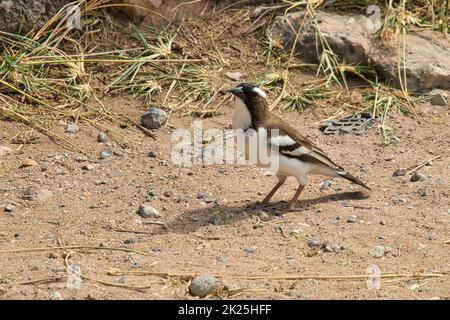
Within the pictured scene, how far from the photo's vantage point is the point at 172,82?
387 inches

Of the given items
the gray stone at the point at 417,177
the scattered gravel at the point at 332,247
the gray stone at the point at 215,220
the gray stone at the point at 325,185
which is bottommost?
the gray stone at the point at 325,185

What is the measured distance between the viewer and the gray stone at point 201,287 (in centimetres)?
588

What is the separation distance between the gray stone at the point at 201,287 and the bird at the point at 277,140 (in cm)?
184

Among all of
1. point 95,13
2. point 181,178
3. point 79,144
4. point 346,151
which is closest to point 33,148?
point 79,144

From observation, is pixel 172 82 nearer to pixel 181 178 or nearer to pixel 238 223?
pixel 181 178

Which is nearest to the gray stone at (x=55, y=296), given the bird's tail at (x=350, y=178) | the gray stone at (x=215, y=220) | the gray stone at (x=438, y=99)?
the gray stone at (x=215, y=220)

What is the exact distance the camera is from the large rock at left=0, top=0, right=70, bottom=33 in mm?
9609

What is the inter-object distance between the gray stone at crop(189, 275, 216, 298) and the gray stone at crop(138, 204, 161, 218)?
158cm

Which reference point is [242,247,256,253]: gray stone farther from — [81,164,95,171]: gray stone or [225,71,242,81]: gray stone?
[225,71,242,81]: gray stone

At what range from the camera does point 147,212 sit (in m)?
7.43

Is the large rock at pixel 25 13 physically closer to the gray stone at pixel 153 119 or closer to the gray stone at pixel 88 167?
the gray stone at pixel 153 119

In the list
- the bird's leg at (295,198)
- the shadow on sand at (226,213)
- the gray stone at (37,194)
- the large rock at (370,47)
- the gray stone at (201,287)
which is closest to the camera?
the gray stone at (201,287)

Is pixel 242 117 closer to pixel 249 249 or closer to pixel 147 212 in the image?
pixel 147 212

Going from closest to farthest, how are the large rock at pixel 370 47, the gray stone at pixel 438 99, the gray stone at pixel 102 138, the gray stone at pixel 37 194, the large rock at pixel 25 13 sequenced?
the gray stone at pixel 37 194 → the gray stone at pixel 102 138 → the large rock at pixel 25 13 → the gray stone at pixel 438 99 → the large rock at pixel 370 47
